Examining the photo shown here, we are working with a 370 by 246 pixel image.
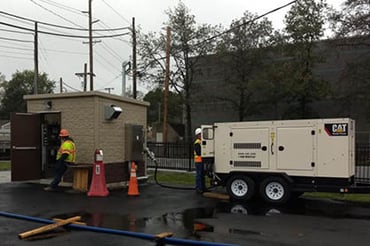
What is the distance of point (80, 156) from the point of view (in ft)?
49.3

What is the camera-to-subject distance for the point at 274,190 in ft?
40.1

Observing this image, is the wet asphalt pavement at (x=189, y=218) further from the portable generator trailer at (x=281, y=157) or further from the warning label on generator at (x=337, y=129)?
the warning label on generator at (x=337, y=129)

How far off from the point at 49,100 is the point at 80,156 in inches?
94.4

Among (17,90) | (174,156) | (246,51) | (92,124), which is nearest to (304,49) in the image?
(246,51)

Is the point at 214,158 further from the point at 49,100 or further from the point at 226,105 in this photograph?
the point at 226,105

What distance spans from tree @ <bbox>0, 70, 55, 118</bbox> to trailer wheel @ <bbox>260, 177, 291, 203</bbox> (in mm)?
78979

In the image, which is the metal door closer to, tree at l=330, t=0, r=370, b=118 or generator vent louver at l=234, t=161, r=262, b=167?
generator vent louver at l=234, t=161, r=262, b=167

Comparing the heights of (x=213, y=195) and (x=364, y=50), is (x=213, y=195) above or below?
below

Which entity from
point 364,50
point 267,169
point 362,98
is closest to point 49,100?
point 267,169

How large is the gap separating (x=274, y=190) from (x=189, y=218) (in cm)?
314

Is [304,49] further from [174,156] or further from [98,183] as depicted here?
[98,183]

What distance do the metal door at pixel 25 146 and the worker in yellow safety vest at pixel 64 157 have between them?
173 centimetres

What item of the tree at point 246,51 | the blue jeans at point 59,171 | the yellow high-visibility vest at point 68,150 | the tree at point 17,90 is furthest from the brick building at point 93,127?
the tree at point 17,90

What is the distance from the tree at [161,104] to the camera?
46344 mm
